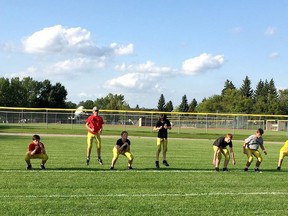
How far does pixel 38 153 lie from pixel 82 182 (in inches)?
108

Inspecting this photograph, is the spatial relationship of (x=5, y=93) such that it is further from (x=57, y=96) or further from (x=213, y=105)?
(x=213, y=105)

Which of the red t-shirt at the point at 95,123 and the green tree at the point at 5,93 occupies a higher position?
the green tree at the point at 5,93

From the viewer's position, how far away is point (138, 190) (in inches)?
359

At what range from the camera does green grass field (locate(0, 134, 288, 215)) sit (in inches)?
292

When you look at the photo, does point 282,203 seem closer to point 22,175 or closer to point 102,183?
point 102,183

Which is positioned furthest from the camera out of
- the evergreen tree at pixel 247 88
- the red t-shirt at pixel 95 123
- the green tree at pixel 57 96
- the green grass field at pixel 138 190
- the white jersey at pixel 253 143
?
the evergreen tree at pixel 247 88

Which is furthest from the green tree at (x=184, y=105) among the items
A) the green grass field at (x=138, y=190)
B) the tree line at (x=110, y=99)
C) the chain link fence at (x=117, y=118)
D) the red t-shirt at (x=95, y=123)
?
the green grass field at (x=138, y=190)

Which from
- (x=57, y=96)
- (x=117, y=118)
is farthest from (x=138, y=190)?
(x=57, y=96)

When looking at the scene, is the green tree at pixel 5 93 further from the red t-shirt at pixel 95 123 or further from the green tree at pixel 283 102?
the red t-shirt at pixel 95 123

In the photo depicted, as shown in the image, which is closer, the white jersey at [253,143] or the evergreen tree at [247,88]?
the white jersey at [253,143]

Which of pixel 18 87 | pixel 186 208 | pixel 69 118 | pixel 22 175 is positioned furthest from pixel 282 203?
pixel 18 87

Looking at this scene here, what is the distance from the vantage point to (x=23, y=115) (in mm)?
43562

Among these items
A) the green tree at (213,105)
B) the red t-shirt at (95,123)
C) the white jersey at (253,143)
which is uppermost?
the green tree at (213,105)

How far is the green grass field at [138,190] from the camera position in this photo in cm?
741
